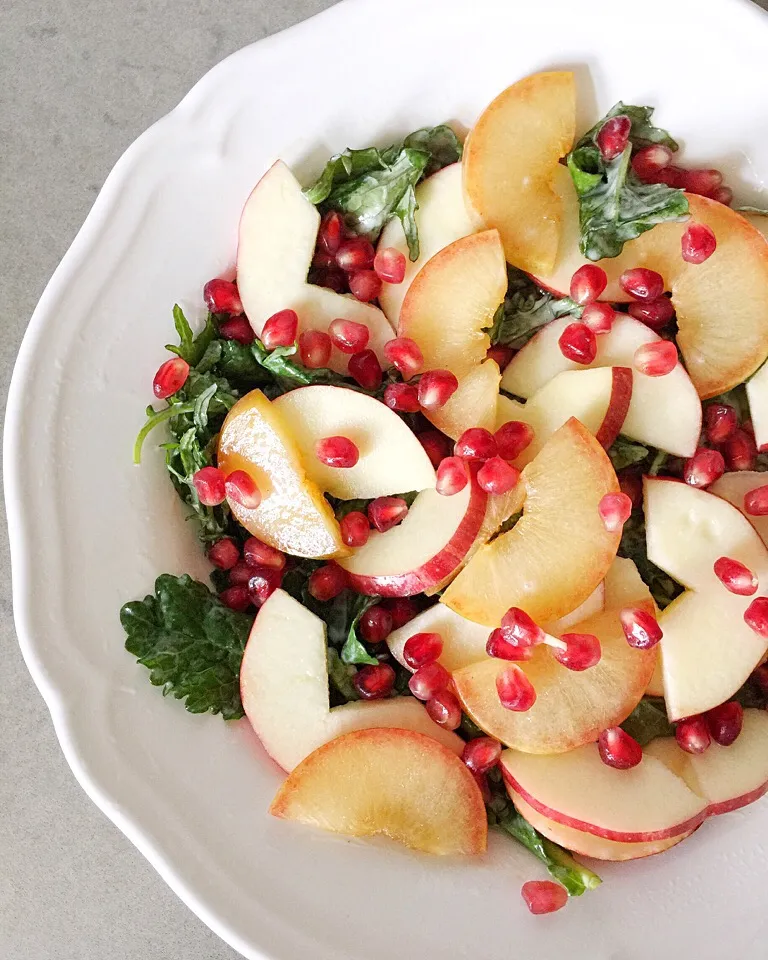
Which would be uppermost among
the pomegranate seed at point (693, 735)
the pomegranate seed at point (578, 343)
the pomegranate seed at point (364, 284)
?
the pomegranate seed at point (364, 284)

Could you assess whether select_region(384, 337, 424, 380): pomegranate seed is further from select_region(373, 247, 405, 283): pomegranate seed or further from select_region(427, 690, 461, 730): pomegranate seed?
select_region(427, 690, 461, 730): pomegranate seed

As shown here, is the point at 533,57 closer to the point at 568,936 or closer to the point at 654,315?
the point at 654,315

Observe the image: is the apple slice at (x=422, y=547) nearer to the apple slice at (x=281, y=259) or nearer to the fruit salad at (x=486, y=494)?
the fruit salad at (x=486, y=494)

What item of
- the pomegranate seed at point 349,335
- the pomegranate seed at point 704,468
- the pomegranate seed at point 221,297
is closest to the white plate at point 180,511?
the pomegranate seed at point 221,297

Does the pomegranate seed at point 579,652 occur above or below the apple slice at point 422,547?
below

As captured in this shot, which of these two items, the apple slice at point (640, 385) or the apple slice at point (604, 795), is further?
the apple slice at point (640, 385)

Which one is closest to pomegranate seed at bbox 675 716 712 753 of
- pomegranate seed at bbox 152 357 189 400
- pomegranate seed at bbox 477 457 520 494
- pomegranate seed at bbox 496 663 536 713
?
pomegranate seed at bbox 496 663 536 713
